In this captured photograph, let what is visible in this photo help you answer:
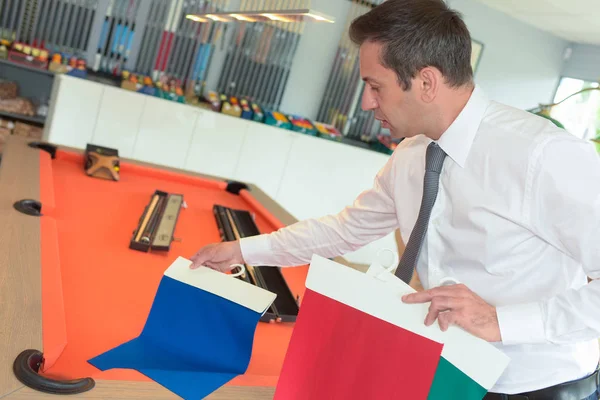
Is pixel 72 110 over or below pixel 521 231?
below

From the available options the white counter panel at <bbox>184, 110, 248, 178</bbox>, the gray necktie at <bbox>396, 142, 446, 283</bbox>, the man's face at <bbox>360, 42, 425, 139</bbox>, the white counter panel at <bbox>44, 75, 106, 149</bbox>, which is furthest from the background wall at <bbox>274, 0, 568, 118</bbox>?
the gray necktie at <bbox>396, 142, 446, 283</bbox>

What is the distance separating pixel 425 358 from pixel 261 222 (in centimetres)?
220

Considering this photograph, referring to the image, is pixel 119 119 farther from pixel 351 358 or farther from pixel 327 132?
pixel 351 358

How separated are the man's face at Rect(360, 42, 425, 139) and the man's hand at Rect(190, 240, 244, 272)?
0.57m

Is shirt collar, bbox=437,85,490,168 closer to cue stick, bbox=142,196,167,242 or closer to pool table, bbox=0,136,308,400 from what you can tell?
pool table, bbox=0,136,308,400

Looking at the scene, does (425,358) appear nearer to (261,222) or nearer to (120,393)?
(120,393)

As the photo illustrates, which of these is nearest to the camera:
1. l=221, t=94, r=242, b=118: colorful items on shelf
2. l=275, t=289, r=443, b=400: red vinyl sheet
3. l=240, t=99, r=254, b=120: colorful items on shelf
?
l=275, t=289, r=443, b=400: red vinyl sheet

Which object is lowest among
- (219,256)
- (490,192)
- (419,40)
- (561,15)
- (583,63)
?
(219,256)

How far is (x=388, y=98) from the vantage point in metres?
1.61

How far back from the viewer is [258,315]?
159 cm

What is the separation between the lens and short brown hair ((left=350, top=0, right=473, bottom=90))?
154cm

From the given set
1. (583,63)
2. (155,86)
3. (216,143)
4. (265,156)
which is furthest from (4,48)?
(583,63)

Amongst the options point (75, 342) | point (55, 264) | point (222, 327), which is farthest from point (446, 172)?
point (55, 264)

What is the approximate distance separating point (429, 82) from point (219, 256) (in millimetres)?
742
